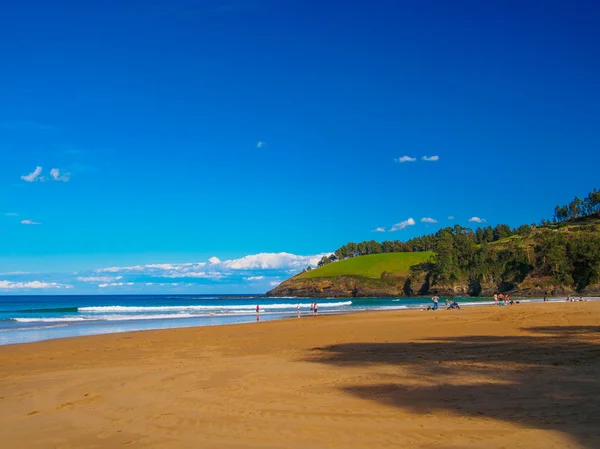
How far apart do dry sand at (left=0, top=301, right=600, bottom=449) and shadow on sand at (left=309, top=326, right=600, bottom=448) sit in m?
0.03

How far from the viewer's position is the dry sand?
6711 millimetres

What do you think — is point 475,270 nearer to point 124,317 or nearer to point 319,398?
point 124,317

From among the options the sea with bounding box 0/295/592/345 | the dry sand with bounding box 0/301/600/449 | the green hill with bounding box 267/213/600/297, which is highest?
the green hill with bounding box 267/213/600/297

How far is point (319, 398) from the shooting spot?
30.0 feet

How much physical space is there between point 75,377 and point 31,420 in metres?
4.79

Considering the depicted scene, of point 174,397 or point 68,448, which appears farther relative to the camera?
point 174,397

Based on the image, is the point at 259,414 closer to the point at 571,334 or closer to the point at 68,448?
the point at 68,448

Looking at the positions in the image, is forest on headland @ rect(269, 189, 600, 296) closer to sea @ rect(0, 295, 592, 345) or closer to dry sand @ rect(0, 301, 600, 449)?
sea @ rect(0, 295, 592, 345)

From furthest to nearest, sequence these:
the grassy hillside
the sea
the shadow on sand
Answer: the grassy hillside
the sea
the shadow on sand

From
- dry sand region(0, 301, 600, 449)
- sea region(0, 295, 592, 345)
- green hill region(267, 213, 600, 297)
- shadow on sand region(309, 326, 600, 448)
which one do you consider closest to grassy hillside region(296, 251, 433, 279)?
green hill region(267, 213, 600, 297)

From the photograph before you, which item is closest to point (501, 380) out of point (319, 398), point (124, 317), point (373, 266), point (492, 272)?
point (319, 398)

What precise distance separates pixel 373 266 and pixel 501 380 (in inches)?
6214

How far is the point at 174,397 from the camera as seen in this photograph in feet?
32.1

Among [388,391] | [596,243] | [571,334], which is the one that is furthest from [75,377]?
[596,243]
